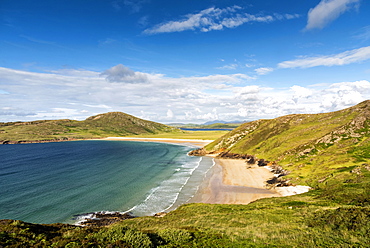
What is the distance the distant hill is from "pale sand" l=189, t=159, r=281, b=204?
10015 mm

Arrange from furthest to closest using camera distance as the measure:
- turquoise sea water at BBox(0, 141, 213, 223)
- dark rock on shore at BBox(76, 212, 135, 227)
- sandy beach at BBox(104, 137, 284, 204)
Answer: sandy beach at BBox(104, 137, 284, 204) < turquoise sea water at BBox(0, 141, 213, 223) < dark rock on shore at BBox(76, 212, 135, 227)

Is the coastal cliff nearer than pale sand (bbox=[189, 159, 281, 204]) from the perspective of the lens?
No

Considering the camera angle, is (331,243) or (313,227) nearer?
(331,243)

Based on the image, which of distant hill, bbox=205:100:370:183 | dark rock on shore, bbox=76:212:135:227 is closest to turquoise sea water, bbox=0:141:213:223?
dark rock on shore, bbox=76:212:135:227

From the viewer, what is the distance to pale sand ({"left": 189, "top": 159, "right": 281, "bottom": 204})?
157ft

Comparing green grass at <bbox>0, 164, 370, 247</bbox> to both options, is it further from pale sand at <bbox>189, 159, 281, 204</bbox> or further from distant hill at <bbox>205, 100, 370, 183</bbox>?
distant hill at <bbox>205, 100, 370, 183</bbox>

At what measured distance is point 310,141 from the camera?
7862cm

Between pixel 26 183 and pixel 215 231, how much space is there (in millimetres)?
69104

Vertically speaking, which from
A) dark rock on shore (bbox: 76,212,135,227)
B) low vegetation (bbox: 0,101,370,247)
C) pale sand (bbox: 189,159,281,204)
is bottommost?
pale sand (bbox: 189,159,281,204)

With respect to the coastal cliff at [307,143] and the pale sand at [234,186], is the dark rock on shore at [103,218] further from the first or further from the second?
the coastal cliff at [307,143]

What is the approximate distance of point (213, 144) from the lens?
431 ft

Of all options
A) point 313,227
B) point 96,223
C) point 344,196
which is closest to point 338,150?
point 344,196

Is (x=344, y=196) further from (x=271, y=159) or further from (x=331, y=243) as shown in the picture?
(x=271, y=159)

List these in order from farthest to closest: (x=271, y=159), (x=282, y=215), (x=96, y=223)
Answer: (x=271, y=159), (x=96, y=223), (x=282, y=215)
